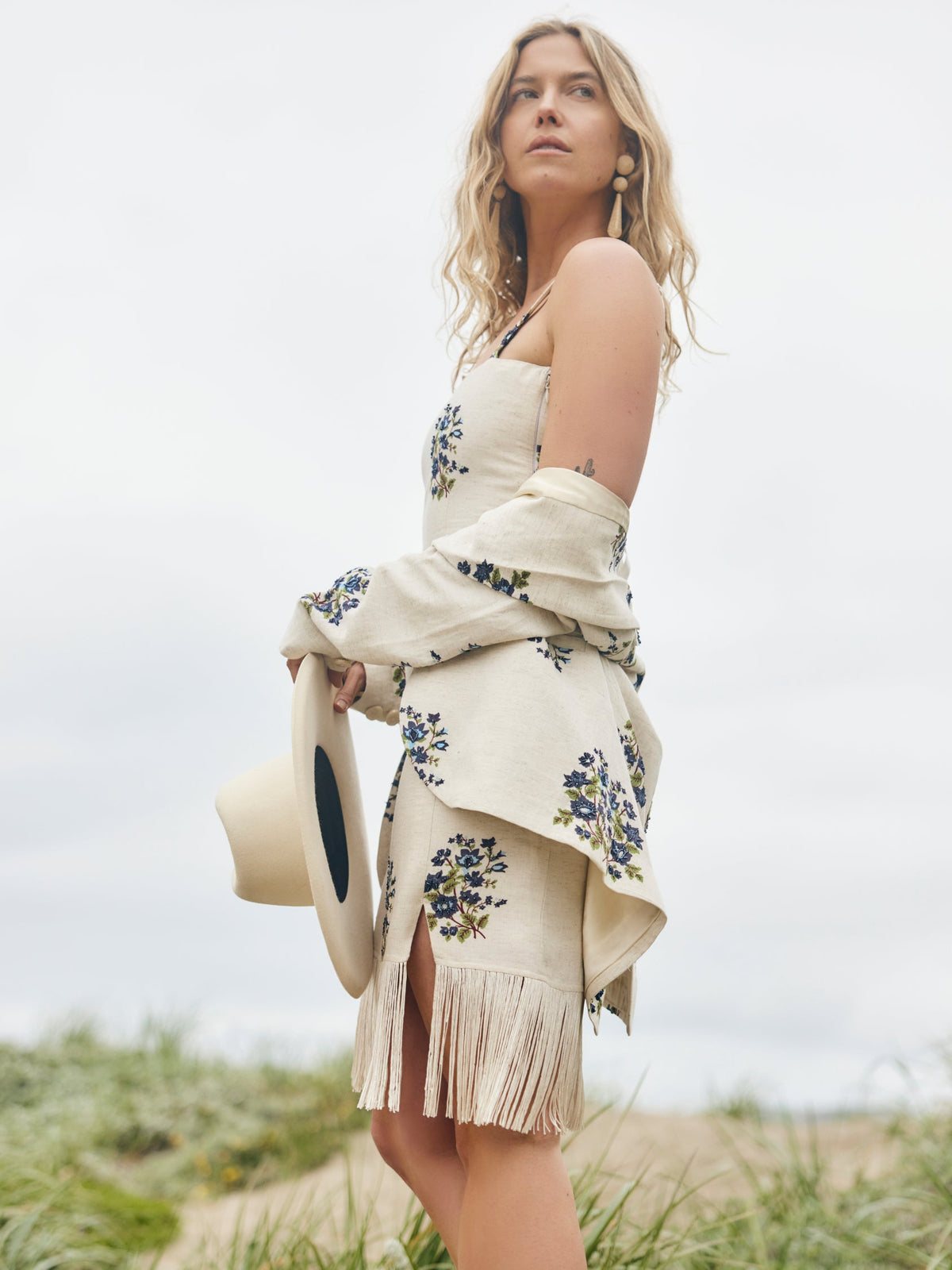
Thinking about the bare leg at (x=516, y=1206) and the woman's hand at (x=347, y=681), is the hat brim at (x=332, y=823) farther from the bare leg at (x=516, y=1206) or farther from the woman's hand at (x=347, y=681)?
the bare leg at (x=516, y=1206)

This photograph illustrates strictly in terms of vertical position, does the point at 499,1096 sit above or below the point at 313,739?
below

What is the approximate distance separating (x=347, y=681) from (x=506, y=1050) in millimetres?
676

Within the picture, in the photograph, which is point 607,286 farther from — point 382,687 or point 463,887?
point 463,887

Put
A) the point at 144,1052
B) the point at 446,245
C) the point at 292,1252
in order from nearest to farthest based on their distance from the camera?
1. the point at 446,245
2. the point at 292,1252
3. the point at 144,1052

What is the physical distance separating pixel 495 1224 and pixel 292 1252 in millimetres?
1665

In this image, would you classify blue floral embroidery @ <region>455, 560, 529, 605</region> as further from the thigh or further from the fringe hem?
the thigh

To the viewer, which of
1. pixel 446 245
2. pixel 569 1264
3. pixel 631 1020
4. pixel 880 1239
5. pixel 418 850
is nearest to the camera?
pixel 569 1264

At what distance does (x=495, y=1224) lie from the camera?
169 cm

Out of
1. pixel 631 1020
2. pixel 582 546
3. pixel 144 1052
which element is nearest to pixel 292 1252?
pixel 631 1020

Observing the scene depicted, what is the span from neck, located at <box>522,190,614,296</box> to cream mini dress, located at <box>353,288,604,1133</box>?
1.02m

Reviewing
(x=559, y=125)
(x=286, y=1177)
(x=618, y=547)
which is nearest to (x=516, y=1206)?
(x=618, y=547)

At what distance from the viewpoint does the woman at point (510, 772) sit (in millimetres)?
1730

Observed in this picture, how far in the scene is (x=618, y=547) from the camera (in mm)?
1970

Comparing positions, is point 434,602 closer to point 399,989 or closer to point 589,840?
point 589,840
